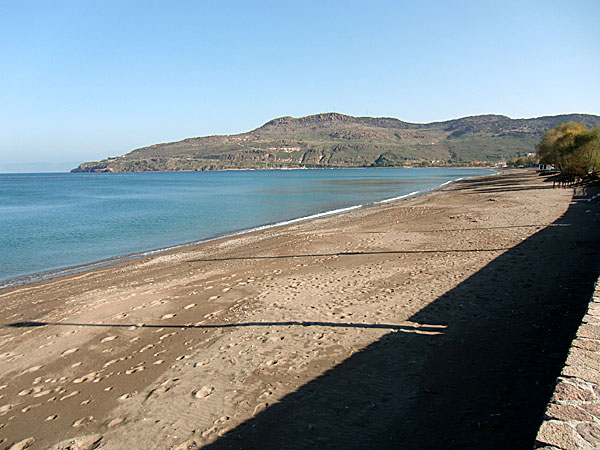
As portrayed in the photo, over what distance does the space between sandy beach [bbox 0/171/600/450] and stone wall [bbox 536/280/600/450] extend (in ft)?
2.48

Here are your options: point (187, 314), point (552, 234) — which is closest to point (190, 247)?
point (187, 314)

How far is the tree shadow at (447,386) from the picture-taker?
400 cm

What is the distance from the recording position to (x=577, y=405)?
296cm

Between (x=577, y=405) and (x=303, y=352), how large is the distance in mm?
3754

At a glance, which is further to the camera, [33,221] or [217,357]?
[33,221]

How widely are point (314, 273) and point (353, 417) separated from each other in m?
6.76

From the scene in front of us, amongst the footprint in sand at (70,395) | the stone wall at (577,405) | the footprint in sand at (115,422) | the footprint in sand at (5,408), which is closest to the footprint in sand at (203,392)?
the footprint in sand at (115,422)

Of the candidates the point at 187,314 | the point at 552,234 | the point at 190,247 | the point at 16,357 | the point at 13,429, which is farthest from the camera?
the point at 190,247

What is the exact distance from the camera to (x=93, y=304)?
32.5 feet

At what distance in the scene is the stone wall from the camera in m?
2.59

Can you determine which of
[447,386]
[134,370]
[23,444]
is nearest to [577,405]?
[447,386]

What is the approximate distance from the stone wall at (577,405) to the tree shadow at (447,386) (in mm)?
743

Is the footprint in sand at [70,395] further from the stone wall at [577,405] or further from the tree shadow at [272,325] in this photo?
the stone wall at [577,405]

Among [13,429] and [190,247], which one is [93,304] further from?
[190,247]
